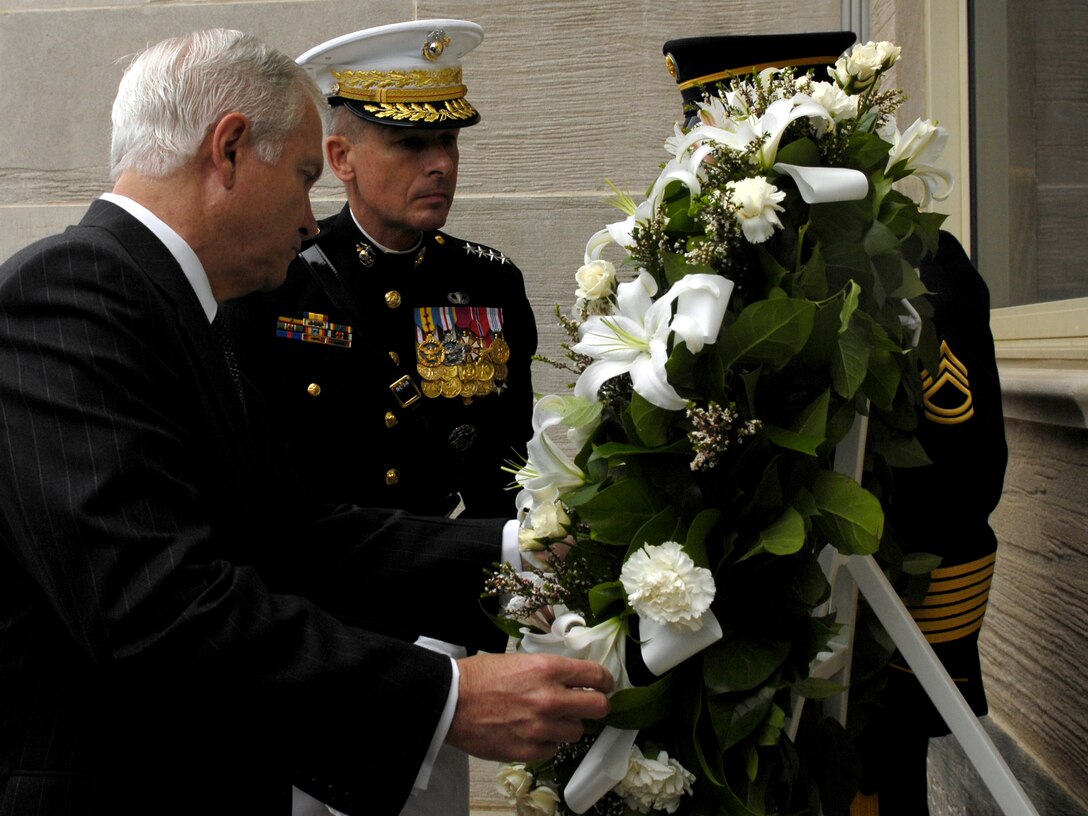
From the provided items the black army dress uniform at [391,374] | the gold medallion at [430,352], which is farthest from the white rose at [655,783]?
the gold medallion at [430,352]

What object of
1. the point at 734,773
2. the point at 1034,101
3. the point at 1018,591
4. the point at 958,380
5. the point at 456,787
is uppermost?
the point at 1034,101

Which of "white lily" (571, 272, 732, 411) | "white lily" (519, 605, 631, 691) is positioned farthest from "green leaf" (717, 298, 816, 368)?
"white lily" (519, 605, 631, 691)

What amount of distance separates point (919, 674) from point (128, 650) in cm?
99

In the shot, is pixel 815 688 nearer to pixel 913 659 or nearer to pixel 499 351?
pixel 913 659

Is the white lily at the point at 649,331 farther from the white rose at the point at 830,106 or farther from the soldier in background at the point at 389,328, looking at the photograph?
the soldier in background at the point at 389,328

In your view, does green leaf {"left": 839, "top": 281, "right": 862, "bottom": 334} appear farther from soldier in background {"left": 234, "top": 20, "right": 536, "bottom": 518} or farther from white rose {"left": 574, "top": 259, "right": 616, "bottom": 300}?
soldier in background {"left": 234, "top": 20, "right": 536, "bottom": 518}

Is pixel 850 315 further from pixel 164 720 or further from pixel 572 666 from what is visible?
pixel 164 720

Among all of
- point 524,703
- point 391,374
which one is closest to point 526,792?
point 524,703

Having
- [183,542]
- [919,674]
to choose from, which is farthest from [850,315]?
[183,542]

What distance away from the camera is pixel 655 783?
139cm

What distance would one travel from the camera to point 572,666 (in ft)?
4.83

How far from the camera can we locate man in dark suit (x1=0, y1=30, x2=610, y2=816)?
1459 millimetres

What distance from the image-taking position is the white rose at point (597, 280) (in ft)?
5.16

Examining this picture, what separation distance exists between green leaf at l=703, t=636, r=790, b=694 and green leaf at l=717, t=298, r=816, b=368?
1.10 feet
